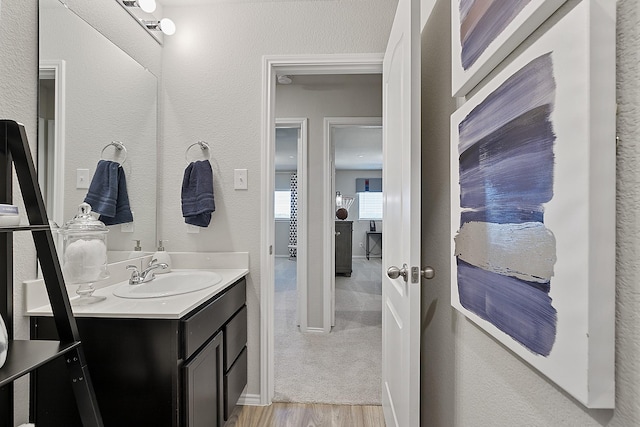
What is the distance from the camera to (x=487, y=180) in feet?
2.60

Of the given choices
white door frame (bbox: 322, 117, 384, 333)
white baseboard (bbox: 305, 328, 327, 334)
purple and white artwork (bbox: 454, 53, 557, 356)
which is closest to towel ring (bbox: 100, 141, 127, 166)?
purple and white artwork (bbox: 454, 53, 557, 356)

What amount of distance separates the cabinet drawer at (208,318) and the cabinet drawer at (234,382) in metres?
0.29

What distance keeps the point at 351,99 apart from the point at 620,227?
3091 millimetres

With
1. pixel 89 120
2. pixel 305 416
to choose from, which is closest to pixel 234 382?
pixel 305 416

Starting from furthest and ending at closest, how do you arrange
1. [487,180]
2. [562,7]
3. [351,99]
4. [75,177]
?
[351,99] < [75,177] < [487,180] < [562,7]

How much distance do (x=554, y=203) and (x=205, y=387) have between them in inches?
56.7

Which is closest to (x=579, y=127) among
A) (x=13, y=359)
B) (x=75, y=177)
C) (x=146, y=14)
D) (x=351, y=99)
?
(x=13, y=359)

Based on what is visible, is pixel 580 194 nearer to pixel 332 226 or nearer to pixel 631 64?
pixel 631 64

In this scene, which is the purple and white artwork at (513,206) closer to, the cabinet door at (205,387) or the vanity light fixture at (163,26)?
the cabinet door at (205,387)

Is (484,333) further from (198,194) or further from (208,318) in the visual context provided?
(198,194)

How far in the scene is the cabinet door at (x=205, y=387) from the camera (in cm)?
131

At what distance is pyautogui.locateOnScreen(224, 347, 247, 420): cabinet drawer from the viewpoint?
1.72 meters

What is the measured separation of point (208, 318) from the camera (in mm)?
1487

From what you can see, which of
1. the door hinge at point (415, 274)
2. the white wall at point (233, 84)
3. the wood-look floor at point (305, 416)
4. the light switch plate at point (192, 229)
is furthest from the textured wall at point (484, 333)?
the light switch plate at point (192, 229)
